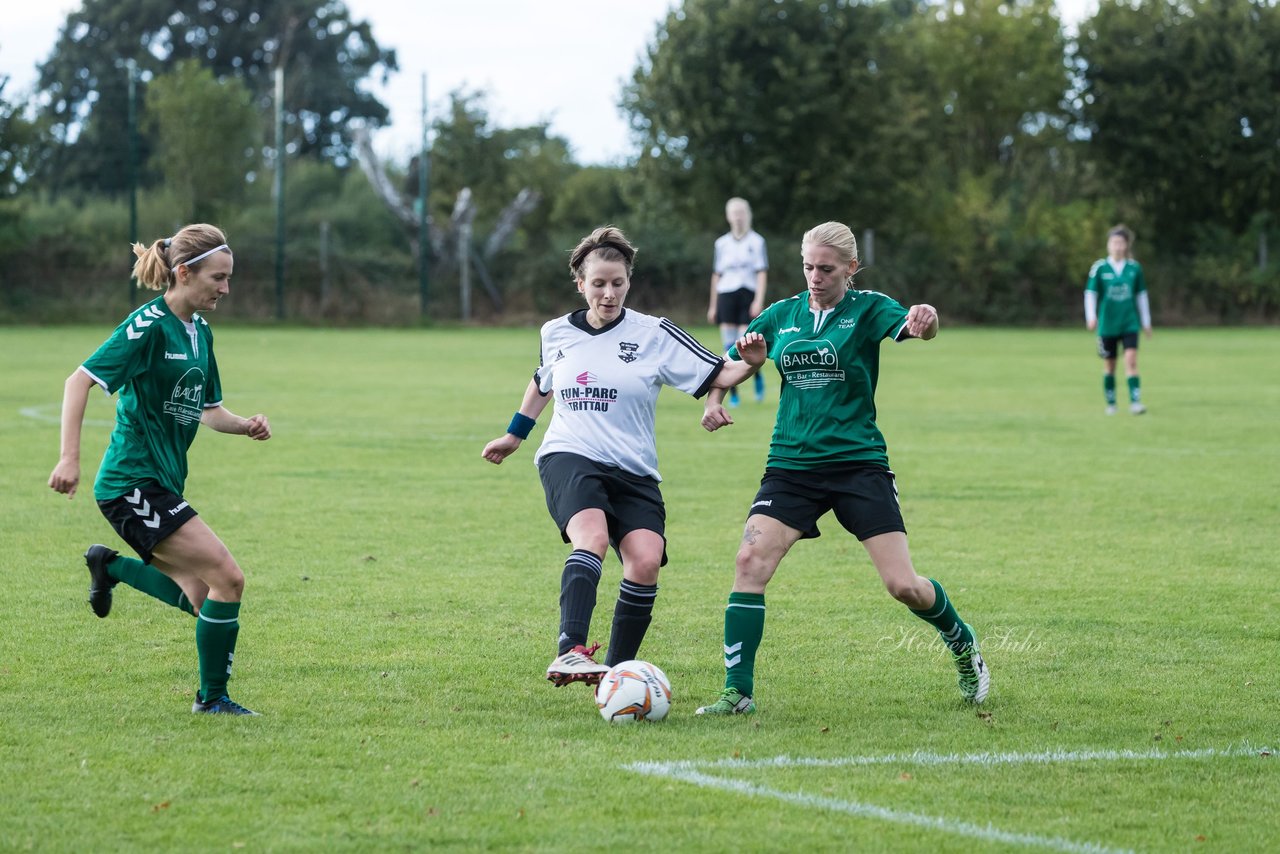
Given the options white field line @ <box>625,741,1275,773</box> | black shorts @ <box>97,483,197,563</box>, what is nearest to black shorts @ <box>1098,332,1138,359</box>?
white field line @ <box>625,741,1275,773</box>

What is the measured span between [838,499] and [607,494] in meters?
0.82

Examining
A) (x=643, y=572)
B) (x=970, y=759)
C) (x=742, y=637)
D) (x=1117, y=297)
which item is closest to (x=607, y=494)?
(x=643, y=572)

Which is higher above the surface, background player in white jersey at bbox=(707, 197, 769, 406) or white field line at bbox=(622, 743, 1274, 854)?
background player in white jersey at bbox=(707, 197, 769, 406)

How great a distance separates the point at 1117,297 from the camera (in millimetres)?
16750

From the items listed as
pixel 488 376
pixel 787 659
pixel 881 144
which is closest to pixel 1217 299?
pixel 881 144

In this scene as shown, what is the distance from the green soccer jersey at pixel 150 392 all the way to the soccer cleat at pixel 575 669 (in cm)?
139

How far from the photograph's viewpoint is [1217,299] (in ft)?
136

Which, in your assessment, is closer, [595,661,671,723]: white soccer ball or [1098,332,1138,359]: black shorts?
[595,661,671,723]: white soccer ball

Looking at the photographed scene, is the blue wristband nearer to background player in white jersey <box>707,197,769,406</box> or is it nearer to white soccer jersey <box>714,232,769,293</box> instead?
background player in white jersey <box>707,197,769,406</box>

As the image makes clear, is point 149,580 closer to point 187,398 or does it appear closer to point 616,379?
point 187,398

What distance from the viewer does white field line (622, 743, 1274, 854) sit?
4.05 metres

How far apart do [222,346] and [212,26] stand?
132ft

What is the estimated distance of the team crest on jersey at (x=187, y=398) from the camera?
5281mm

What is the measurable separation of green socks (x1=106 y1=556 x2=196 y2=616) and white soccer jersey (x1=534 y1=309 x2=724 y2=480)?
1.37 meters
